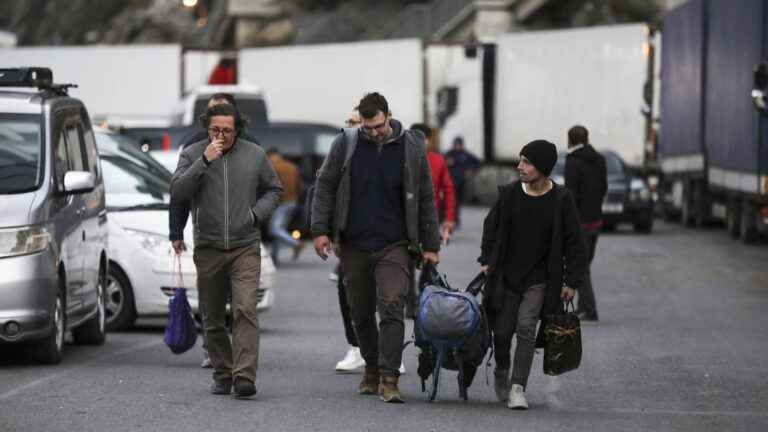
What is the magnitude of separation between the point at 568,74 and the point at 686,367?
26.6 metres

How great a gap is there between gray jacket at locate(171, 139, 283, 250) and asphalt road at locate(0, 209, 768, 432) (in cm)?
93

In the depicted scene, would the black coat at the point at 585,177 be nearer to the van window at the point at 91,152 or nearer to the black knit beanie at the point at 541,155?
the van window at the point at 91,152

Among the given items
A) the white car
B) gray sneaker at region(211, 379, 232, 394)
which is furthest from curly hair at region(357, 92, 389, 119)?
the white car

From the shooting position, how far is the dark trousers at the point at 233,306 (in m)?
10.8

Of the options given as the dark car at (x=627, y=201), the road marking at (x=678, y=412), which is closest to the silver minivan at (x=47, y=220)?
the road marking at (x=678, y=412)

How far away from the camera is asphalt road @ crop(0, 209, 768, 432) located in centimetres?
998

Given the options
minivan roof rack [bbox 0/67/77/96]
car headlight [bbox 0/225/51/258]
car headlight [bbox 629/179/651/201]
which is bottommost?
car headlight [bbox 629/179/651/201]

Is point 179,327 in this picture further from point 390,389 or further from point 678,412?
point 678,412

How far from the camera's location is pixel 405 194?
1073cm

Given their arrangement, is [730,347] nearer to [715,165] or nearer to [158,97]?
[715,165]

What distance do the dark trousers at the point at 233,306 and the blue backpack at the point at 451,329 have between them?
96 cm

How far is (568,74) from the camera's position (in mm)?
39375

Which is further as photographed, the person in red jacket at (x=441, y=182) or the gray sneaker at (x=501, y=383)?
the person in red jacket at (x=441, y=182)

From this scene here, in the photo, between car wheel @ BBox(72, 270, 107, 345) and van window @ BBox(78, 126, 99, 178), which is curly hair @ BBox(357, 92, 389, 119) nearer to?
van window @ BBox(78, 126, 99, 178)
